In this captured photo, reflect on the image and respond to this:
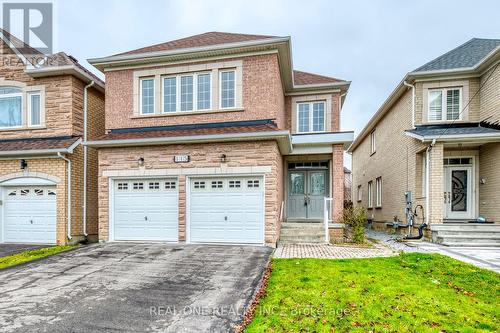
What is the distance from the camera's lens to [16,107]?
11.3m

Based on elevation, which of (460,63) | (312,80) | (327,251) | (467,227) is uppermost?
(460,63)

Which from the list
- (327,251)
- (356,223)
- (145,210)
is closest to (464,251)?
(356,223)

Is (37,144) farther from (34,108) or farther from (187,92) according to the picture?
(187,92)

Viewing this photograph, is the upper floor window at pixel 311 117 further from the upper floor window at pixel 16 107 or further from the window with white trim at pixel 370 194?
the upper floor window at pixel 16 107

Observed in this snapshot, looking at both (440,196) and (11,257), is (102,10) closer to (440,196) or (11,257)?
(11,257)

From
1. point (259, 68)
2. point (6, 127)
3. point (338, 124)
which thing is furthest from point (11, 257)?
point (338, 124)

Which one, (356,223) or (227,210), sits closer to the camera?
(227,210)

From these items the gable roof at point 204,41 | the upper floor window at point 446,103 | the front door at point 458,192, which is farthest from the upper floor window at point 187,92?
the front door at point 458,192

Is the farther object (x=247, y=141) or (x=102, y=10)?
(x=102, y=10)

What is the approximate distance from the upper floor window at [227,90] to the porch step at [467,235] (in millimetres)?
8519

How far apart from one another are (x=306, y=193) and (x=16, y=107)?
12073mm

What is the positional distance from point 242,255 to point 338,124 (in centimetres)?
736

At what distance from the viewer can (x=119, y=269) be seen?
22.9 feet

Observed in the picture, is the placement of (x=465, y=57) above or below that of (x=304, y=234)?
above
